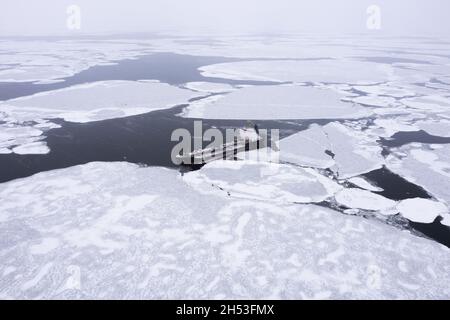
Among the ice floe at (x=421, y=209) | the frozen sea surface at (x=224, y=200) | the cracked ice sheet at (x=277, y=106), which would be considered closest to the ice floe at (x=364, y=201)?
the frozen sea surface at (x=224, y=200)

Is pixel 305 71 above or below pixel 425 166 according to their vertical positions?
above

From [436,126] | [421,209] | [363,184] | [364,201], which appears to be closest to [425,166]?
[363,184]

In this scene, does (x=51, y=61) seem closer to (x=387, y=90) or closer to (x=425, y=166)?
(x=387, y=90)

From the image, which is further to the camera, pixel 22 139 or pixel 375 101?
pixel 375 101

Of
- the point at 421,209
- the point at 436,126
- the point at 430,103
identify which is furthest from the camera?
the point at 430,103

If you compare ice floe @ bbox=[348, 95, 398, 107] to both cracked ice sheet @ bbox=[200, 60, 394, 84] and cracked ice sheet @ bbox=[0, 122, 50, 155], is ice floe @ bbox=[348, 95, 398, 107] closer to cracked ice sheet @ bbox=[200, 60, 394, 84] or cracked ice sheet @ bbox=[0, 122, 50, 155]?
cracked ice sheet @ bbox=[200, 60, 394, 84]

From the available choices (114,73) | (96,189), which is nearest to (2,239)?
(96,189)

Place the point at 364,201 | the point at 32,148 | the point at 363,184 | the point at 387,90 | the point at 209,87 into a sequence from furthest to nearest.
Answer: the point at 209,87 → the point at 387,90 → the point at 32,148 → the point at 363,184 → the point at 364,201

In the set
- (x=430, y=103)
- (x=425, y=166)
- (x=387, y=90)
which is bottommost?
(x=425, y=166)

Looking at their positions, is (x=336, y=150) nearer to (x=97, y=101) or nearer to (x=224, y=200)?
(x=224, y=200)
